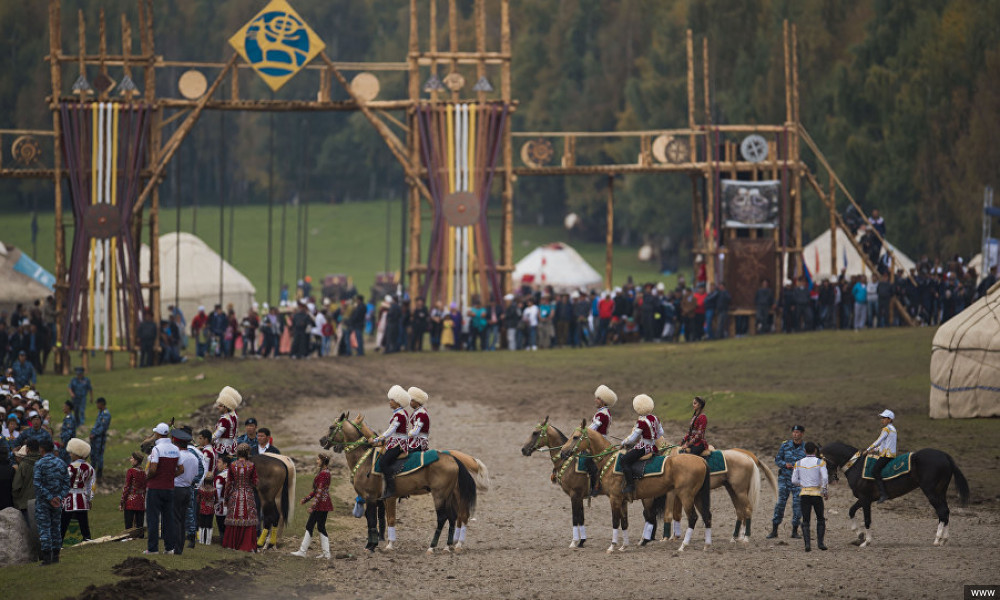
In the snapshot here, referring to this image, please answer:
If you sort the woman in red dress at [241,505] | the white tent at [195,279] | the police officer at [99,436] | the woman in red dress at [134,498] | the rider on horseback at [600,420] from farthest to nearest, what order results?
1. the white tent at [195,279]
2. the police officer at [99,436]
3. the rider on horseback at [600,420]
4. the woman in red dress at [134,498]
5. the woman in red dress at [241,505]

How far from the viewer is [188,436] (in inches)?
790

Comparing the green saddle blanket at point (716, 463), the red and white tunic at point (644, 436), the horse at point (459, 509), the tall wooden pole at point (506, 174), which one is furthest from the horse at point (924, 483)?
the tall wooden pole at point (506, 174)

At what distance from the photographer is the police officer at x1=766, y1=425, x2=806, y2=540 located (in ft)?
70.1

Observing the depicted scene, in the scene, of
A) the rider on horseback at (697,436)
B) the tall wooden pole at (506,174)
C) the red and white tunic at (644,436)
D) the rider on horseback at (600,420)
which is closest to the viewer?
the red and white tunic at (644,436)

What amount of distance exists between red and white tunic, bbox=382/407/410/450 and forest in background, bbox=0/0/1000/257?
23200mm

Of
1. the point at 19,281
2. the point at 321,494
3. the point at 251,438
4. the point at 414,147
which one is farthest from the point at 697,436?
the point at 19,281

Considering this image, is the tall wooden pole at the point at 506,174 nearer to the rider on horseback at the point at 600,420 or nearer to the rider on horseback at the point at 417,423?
the rider on horseback at the point at 600,420

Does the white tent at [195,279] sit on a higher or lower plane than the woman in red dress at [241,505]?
higher

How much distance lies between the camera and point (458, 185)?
44656 millimetres

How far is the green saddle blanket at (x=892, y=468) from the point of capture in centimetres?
2131

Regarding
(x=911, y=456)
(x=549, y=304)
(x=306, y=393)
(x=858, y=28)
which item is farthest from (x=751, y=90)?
(x=911, y=456)

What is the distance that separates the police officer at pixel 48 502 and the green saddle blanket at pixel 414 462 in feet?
15.4

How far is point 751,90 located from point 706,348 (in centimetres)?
2900

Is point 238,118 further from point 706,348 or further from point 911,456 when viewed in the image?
point 911,456
